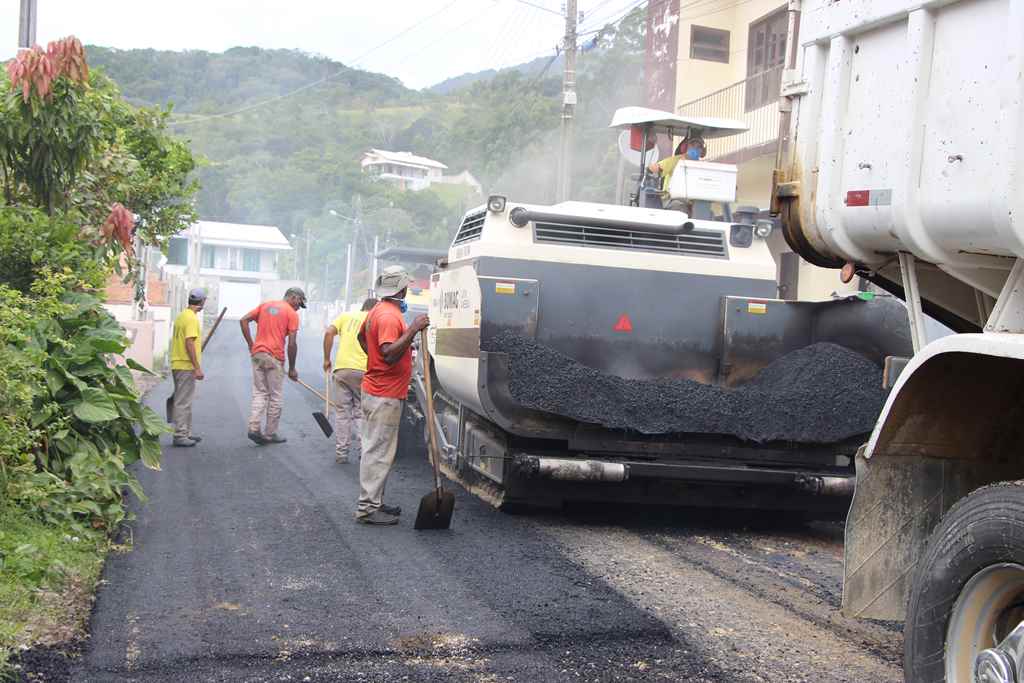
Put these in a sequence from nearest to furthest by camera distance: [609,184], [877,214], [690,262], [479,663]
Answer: [877,214] → [479,663] → [690,262] → [609,184]

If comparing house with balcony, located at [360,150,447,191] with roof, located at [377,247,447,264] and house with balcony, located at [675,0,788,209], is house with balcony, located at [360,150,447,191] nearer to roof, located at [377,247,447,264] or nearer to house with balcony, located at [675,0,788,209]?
roof, located at [377,247,447,264]

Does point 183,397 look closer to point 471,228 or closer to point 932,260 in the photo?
point 471,228

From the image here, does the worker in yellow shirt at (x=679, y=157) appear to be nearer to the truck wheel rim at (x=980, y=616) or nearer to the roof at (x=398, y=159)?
the truck wheel rim at (x=980, y=616)

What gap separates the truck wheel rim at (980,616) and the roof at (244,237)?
71435mm

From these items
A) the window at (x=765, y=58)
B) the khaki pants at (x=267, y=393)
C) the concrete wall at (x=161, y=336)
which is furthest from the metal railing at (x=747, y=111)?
the concrete wall at (x=161, y=336)

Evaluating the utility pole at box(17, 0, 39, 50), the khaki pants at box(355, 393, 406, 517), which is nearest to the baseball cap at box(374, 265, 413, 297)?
the khaki pants at box(355, 393, 406, 517)

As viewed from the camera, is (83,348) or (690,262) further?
(690,262)

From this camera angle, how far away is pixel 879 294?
26.7 ft

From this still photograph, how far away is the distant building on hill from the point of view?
101m

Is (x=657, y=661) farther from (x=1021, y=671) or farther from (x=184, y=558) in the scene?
(x=184, y=558)

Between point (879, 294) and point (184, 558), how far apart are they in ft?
16.5

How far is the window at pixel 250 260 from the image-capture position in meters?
73.5

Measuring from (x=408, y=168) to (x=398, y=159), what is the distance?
570cm

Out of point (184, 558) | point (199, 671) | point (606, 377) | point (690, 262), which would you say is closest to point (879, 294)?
point (690, 262)
